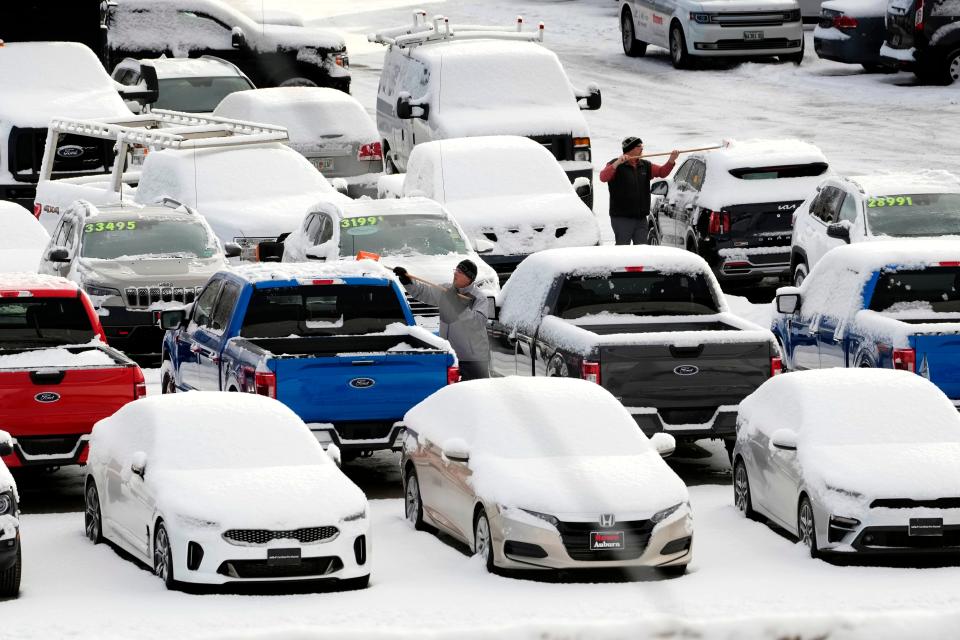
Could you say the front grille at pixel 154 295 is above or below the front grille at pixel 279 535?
below

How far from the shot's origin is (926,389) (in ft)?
50.2

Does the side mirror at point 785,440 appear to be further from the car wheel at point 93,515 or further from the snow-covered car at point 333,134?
the snow-covered car at point 333,134

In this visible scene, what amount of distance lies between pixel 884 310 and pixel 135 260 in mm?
8095

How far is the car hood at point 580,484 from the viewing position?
1384 centimetres

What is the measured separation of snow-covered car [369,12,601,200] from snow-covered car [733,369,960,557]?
12887mm

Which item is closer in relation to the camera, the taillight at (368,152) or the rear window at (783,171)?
the rear window at (783,171)

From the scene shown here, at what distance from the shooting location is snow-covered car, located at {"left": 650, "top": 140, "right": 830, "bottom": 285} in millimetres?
24828

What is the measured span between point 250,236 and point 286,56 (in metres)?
12.0

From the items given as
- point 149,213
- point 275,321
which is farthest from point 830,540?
point 149,213

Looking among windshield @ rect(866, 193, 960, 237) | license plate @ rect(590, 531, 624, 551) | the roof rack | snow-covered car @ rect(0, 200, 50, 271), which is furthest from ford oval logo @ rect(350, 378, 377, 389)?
the roof rack

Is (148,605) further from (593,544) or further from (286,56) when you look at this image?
(286,56)

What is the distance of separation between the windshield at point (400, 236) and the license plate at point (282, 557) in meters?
9.14

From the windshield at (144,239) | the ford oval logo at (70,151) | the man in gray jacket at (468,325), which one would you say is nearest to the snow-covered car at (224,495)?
the man in gray jacket at (468,325)

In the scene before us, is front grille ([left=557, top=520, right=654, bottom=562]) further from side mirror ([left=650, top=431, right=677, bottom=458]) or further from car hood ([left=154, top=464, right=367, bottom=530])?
car hood ([left=154, top=464, right=367, bottom=530])
